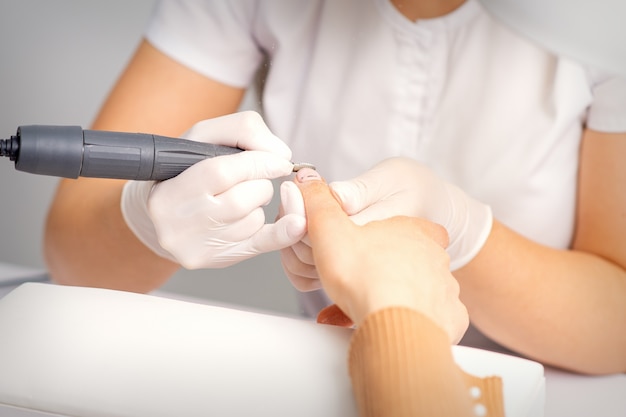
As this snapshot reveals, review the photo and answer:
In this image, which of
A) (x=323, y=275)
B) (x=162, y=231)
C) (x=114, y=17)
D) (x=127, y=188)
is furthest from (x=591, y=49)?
(x=114, y=17)

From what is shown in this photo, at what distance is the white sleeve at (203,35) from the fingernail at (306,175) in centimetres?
26

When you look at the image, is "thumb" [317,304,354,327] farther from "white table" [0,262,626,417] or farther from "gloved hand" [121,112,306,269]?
"white table" [0,262,626,417]

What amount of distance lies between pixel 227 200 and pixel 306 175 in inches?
2.4

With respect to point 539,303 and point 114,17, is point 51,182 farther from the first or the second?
point 539,303

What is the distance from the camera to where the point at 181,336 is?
0.50 meters

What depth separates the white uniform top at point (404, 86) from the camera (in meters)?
0.82

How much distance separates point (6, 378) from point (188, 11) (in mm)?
471

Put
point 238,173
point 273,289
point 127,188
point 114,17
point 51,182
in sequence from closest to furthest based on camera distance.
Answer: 1. point 238,173
2. point 127,188
3. point 273,289
4. point 114,17
5. point 51,182

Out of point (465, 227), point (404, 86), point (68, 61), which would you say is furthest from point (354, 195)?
point (68, 61)

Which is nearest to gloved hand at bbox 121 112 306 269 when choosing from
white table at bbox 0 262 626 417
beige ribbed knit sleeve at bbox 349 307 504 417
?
beige ribbed knit sleeve at bbox 349 307 504 417

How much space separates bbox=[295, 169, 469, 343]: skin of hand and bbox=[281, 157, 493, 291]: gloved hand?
4 centimetres

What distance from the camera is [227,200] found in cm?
61

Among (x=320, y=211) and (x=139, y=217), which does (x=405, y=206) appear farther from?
(x=139, y=217)

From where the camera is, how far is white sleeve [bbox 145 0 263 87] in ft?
2.74
